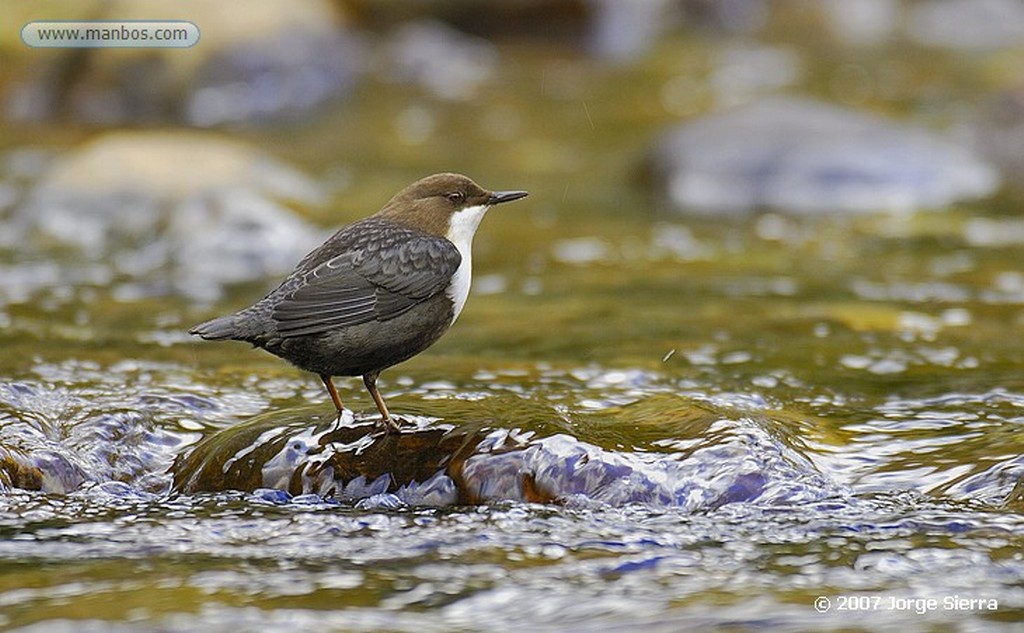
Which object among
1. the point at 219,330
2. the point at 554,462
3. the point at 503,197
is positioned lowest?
the point at 554,462

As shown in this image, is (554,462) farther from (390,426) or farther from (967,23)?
(967,23)

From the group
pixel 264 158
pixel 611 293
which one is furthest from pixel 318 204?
pixel 611 293

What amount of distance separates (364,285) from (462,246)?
44 cm

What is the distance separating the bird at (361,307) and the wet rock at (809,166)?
4.90 metres

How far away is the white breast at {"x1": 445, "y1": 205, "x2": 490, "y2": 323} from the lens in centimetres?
461

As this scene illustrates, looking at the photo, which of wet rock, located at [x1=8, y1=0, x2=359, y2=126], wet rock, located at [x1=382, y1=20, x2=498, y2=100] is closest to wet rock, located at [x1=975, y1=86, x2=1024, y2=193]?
wet rock, located at [x1=382, y1=20, x2=498, y2=100]

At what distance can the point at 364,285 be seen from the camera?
15.0 ft

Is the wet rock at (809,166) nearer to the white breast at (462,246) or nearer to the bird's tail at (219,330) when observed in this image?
the white breast at (462,246)

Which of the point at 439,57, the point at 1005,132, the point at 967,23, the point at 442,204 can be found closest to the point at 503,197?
the point at 442,204

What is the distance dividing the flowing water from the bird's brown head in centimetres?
61

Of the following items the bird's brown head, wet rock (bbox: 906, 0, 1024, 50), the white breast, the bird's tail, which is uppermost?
wet rock (bbox: 906, 0, 1024, 50)

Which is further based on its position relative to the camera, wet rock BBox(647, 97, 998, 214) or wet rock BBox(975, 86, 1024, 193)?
wet rock BBox(975, 86, 1024, 193)

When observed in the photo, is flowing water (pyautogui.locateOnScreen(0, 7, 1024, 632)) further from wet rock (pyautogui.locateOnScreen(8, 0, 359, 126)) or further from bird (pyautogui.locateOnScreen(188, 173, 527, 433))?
wet rock (pyautogui.locateOnScreen(8, 0, 359, 126))

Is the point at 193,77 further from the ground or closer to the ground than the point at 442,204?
further from the ground
